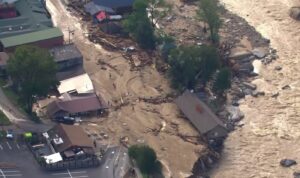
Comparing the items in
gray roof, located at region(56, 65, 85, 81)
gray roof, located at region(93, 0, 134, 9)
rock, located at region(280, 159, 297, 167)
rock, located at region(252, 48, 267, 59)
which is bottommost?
rock, located at region(280, 159, 297, 167)

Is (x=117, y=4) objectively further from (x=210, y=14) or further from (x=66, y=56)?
(x=66, y=56)

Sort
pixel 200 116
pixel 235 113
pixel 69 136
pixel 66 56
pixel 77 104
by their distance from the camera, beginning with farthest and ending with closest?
pixel 66 56, pixel 235 113, pixel 77 104, pixel 200 116, pixel 69 136

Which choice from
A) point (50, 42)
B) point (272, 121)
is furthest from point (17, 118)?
point (272, 121)

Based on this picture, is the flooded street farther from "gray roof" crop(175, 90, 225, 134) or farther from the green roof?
the green roof

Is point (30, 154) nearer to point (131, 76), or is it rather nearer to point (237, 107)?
point (131, 76)

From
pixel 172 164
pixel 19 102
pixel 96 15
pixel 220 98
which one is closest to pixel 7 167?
pixel 19 102

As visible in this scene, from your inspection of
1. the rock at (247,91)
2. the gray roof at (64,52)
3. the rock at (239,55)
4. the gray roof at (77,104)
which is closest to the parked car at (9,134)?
the gray roof at (77,104)

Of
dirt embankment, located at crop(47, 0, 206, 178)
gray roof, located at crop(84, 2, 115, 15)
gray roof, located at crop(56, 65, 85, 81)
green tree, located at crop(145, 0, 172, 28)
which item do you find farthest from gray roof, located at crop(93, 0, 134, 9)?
gray roof, located at crop(56, 65, 85, 81)
